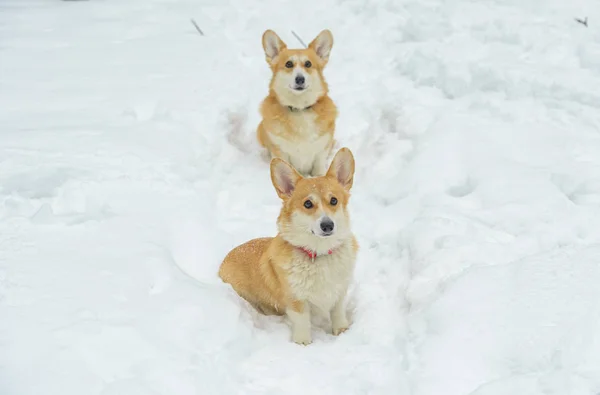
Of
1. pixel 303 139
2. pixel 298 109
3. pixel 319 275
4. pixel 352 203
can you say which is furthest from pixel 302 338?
pixel 298 109

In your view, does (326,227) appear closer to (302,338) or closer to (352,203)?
(302,338)

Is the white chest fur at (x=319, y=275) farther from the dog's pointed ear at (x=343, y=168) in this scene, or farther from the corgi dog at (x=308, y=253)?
the dog's pointed ear at (x=343, y=168)

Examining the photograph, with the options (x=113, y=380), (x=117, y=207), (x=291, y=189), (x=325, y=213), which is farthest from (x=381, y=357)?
(x=117, y=207)

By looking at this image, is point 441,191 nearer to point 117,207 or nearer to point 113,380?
point 117,207

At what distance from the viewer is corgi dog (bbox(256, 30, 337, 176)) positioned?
4492mm

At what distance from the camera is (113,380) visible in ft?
7.51

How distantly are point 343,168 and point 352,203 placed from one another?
109 cm

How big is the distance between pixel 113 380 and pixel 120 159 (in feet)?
6.78

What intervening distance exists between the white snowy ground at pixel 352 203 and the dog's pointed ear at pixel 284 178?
24.9 inches

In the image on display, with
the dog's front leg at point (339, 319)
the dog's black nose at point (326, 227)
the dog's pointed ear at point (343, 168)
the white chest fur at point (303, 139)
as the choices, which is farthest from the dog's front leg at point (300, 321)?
the white chest fur at point (303, 139)

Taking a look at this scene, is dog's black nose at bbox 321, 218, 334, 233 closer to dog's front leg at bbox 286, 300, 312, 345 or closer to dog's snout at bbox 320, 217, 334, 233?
dog's snout at bbox 320, 217, 334, 233

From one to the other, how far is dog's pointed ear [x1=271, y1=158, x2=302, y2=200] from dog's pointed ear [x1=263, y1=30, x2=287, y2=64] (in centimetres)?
189

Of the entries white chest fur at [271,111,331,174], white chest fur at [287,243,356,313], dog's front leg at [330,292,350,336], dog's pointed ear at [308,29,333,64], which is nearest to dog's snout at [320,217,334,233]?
white chest fur at [287,243,356,313]

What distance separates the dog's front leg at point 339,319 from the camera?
310cm
